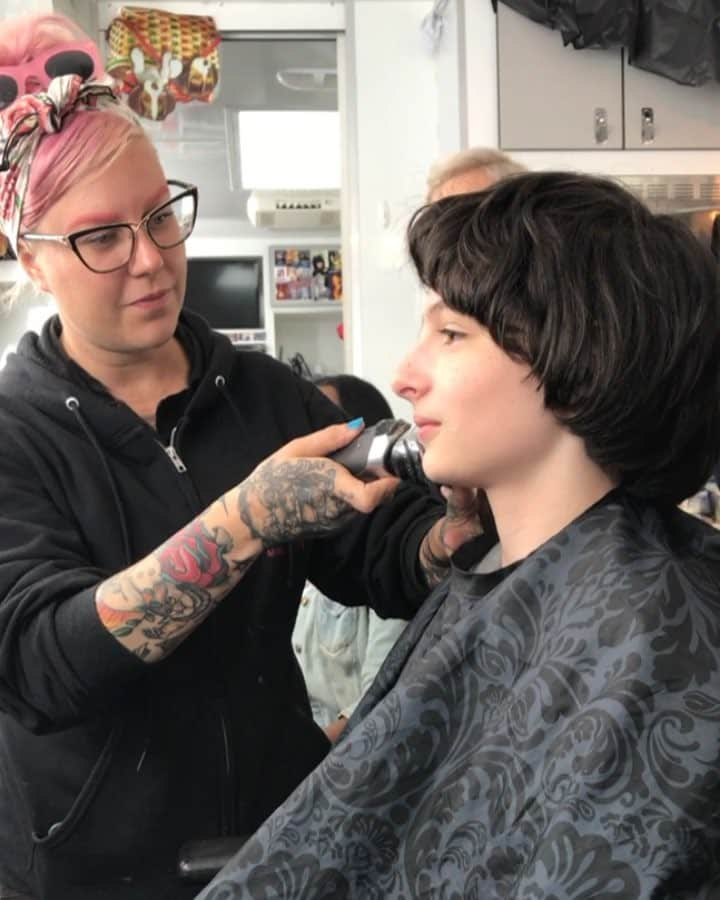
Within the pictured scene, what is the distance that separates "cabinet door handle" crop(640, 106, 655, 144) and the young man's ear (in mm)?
2183

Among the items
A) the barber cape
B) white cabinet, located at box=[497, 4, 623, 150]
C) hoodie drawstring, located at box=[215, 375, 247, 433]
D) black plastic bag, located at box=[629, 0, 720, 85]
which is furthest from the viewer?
white cabinet, located at box=[497, 4, 623, 150]

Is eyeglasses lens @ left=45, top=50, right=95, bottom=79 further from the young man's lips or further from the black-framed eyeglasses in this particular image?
the young man's lips

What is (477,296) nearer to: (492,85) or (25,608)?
(25,608)

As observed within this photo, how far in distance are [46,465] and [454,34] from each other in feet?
7.18

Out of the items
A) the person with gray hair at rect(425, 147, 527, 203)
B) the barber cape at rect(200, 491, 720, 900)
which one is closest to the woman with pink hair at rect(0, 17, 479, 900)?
the barber cape at rect(200, 491, 720, 900)

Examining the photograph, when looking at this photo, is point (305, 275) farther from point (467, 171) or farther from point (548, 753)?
point (548, 753)

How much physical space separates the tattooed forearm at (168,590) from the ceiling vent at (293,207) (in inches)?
165

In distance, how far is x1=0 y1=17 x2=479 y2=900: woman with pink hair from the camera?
37.5 inches

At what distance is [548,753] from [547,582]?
166 millimetres

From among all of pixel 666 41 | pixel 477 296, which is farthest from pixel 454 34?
pixel 477 296

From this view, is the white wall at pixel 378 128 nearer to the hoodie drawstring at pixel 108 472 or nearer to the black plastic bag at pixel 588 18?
the black plastic bag at pixel 588 18

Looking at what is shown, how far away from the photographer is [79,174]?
3.45ft

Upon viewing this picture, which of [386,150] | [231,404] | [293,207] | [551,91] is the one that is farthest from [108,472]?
[293,207]

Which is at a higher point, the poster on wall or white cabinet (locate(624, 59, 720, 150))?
white cabinet (locate(624, 59, 720, 150))
